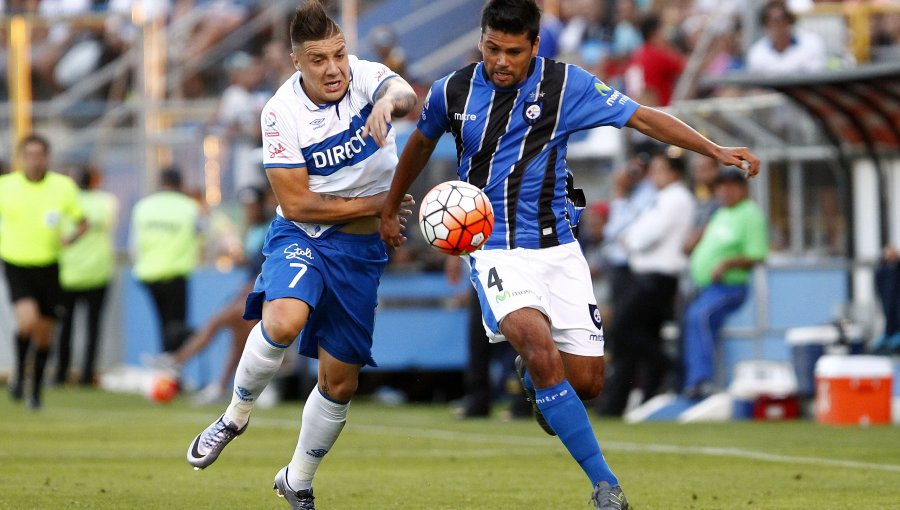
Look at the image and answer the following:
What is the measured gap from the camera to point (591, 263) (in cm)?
1655

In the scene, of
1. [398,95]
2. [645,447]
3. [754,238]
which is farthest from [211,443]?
[754,238]

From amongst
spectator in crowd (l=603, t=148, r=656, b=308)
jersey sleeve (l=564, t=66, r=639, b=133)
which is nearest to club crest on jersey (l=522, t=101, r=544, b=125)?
jersey sleeve (l=564, t=66, r=639, b=133)

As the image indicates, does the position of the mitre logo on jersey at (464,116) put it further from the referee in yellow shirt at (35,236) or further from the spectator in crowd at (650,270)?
the referee in yellow shirt at (35,236)

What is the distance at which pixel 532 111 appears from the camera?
7.65m

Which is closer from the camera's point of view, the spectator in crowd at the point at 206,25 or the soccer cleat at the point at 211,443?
the soccer cleat at the point at 211,443

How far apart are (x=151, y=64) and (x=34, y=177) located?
5485 mm

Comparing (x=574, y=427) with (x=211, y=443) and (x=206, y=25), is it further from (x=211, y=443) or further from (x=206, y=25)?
(x=206, y=25)

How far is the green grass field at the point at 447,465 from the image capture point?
8141 mm

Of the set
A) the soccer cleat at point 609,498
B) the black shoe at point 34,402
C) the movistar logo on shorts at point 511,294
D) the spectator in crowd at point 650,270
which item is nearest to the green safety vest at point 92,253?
the black shoe at point 34,402

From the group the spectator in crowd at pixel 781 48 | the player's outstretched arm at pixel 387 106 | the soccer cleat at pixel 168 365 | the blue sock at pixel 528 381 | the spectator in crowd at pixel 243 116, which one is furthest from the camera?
the spectator in crowd at pixel 243 116

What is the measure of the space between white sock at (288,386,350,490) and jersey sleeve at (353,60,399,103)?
1.44m

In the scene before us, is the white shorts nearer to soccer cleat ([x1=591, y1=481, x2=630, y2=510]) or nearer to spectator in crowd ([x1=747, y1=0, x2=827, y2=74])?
soccer cleat ([x1=591, y1=481, x2=630, y2=510])

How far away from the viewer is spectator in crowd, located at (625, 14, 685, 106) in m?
17.6

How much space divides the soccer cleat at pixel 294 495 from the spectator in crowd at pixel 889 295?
7376 mm
